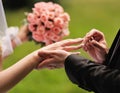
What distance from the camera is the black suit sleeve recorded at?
1.17m

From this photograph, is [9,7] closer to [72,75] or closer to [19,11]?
[19,11]

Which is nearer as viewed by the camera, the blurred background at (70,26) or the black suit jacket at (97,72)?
the black suit jacket at (97,72)

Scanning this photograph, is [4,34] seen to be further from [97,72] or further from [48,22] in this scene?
[97,72]

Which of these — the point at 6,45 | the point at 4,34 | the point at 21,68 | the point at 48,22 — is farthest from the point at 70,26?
the point at 21,68

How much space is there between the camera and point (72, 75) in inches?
49.3

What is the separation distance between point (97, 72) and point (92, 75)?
16 millimetres

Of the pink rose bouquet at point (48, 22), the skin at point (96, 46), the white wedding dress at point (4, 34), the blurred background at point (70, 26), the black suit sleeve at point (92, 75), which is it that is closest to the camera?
the black suit sleeve at point (92, 75)

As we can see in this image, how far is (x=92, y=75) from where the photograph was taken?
120 cm

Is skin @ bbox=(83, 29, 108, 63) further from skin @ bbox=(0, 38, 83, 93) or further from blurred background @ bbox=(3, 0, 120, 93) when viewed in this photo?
blurred background @ bbox=(3, 0, 120, 93)

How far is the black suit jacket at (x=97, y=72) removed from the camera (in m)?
1.17

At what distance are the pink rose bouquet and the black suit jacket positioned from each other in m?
0.75

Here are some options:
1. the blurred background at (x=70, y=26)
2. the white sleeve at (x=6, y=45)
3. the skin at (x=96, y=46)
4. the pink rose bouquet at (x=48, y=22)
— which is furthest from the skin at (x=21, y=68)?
the blurred background at (x=70, y=26)

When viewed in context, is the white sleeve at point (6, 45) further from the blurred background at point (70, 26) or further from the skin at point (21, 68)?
the blurred background at point (70, 26)

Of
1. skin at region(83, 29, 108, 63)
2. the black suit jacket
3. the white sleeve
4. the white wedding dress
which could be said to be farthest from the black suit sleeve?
the white sleeve
